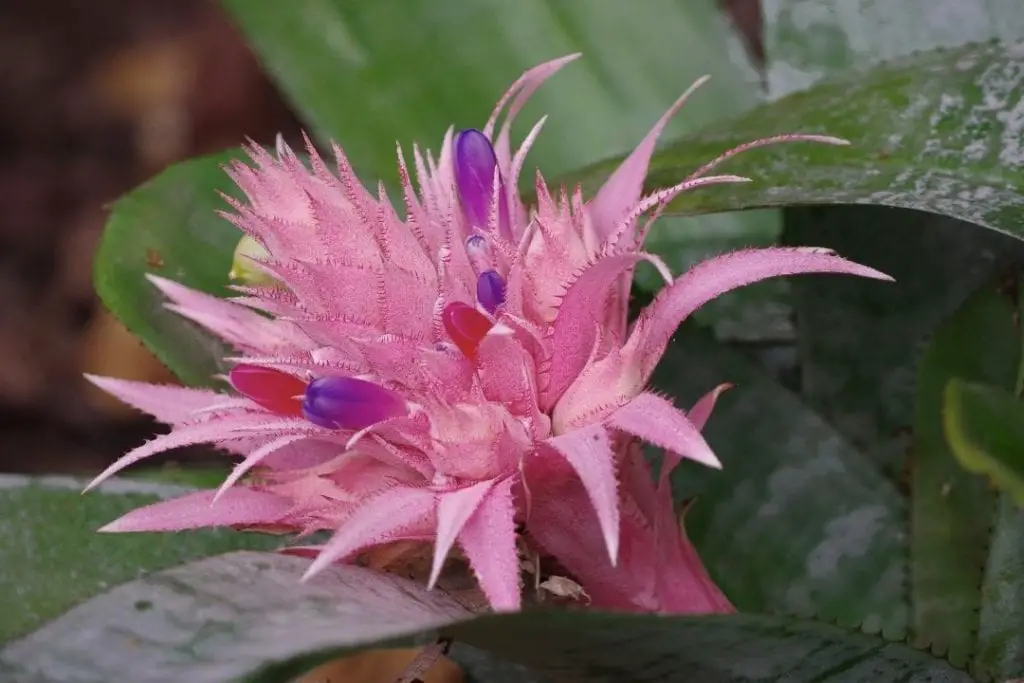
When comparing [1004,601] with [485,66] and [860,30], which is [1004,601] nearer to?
[860,30]

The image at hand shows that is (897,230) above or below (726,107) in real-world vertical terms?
below

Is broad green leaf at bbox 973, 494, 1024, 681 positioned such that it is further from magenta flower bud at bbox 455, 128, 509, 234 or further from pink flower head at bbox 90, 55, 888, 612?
magenta flower bud at bbox 455, 128, 509, 234

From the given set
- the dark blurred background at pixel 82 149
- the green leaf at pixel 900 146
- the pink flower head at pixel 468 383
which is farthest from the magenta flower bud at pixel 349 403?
the dark blurred background at pixel 82 149

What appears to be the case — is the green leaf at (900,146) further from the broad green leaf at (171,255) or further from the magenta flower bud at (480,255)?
the broad green leaf at (171,255)

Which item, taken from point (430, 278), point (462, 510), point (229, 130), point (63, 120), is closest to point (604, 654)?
point (462, 510)

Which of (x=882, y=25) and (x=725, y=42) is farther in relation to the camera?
(x=725, y=42)

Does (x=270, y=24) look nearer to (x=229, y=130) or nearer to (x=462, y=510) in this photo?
(x=462, y=510)
